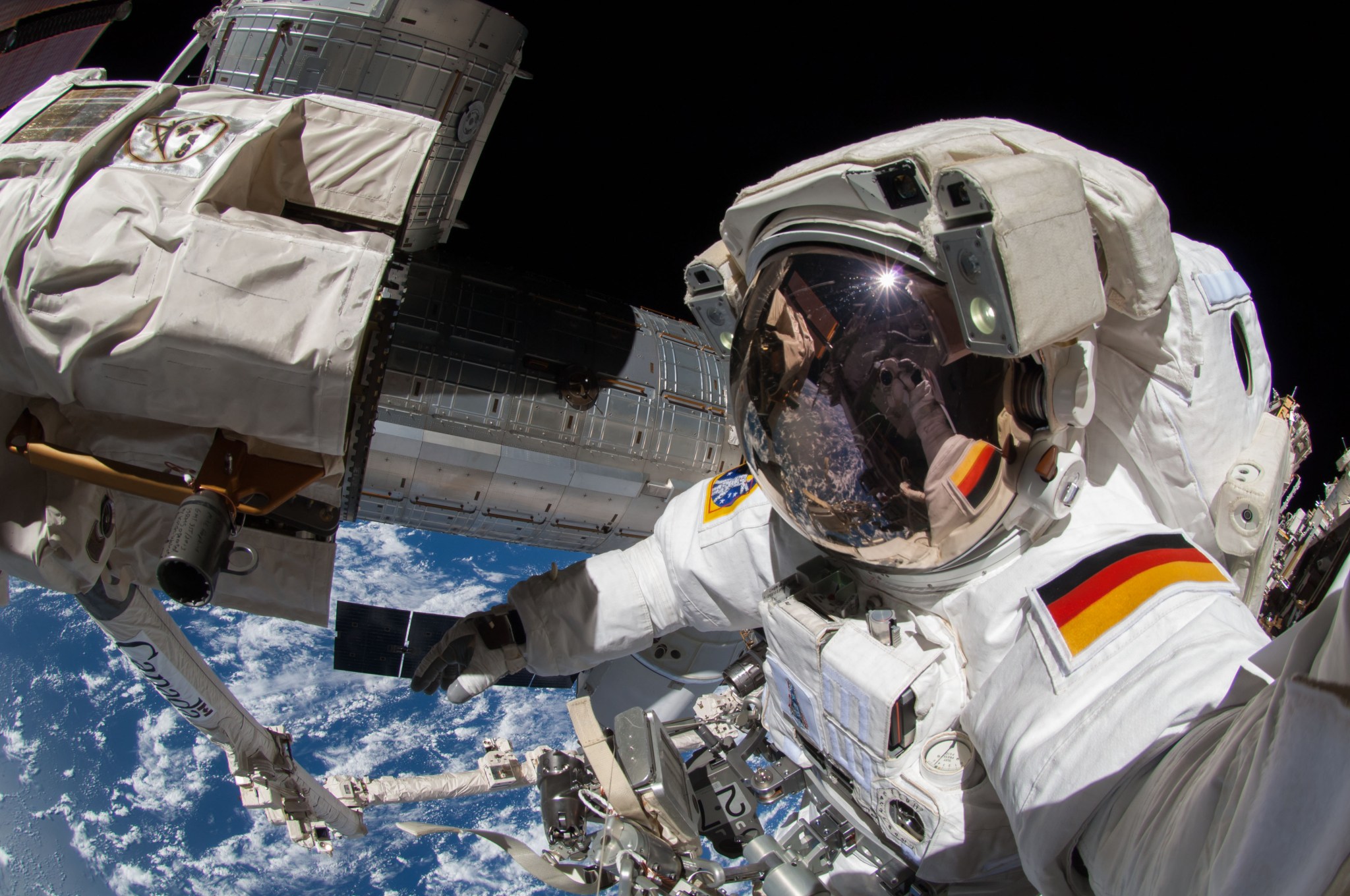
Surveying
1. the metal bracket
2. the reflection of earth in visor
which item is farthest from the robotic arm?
the reflection of earth in visor

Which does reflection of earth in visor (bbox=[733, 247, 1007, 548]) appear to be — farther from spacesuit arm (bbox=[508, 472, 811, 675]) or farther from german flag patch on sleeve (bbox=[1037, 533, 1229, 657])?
spacesuit arm (bbox=[508, 472, 811, 675])

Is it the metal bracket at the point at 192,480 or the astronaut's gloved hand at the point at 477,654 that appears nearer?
the metal bracket at the point at 192,480

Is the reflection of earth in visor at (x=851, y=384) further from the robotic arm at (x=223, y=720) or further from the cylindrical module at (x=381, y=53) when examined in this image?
the robotic arm at (x=223, y=720)

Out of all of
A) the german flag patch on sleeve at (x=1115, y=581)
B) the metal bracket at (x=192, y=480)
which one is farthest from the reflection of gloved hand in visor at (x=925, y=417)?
the metal bracket at (x=192, y=480)

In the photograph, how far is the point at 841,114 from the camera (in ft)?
10.6

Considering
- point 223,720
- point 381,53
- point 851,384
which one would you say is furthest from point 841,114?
point 223,720

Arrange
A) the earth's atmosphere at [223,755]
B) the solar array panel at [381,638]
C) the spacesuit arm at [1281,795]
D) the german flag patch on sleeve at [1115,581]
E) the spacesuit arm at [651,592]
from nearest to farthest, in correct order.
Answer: the spacesuit arm at [1281,795] < the german flag patch on sleeve at [1115,581] < the spacesuit arm at [651,592] < the solar array panel at [381,638] < the earth's atmosphere at [223,755]

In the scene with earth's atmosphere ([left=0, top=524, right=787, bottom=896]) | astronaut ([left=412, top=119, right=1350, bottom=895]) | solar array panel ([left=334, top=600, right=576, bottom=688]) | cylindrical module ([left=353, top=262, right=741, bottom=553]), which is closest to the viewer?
astronaut ([left=412, top=119, right=1350, bottom=895])

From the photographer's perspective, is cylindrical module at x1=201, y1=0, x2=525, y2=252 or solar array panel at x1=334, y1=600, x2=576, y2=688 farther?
solar array panel at x1=334, y1=600, x2=576, y2=688

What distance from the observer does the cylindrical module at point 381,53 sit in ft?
8.09

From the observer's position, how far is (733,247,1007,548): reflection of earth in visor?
1.42 metres

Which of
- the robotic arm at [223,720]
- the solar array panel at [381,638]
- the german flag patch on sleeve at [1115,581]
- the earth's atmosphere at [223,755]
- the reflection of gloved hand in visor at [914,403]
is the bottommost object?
the earth's atmosphere at [223,755]

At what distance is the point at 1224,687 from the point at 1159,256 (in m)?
0.74

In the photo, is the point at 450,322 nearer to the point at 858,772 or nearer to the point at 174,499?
the point at 174,499
